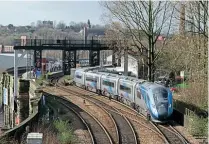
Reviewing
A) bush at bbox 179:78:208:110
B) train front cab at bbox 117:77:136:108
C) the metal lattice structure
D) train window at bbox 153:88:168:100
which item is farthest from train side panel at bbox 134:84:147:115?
the metal lattice structure

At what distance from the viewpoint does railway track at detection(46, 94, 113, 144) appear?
19234 mm

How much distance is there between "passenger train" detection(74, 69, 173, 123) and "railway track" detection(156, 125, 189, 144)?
2.67 feet

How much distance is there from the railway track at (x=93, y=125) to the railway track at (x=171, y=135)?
2982mm

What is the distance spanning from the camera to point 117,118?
2514cm

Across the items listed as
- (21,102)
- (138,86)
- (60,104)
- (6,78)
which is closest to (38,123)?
(138,86)

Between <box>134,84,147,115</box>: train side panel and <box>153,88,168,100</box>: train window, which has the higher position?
<box>153,88,168,100</box>: train window

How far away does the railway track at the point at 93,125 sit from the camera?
63.1ft

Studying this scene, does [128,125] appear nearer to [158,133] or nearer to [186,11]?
[158,133]

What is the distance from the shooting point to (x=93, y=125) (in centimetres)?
2295

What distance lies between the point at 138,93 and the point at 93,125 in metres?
4.67

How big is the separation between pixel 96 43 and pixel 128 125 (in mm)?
41847

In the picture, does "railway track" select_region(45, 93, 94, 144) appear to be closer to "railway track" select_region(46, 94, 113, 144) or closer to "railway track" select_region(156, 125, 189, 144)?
"railway track" select_region(46, 94, 113, 144)

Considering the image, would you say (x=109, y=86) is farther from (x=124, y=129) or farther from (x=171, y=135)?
(x=171, y=135)

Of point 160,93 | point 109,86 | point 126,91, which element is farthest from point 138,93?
point 109,86
